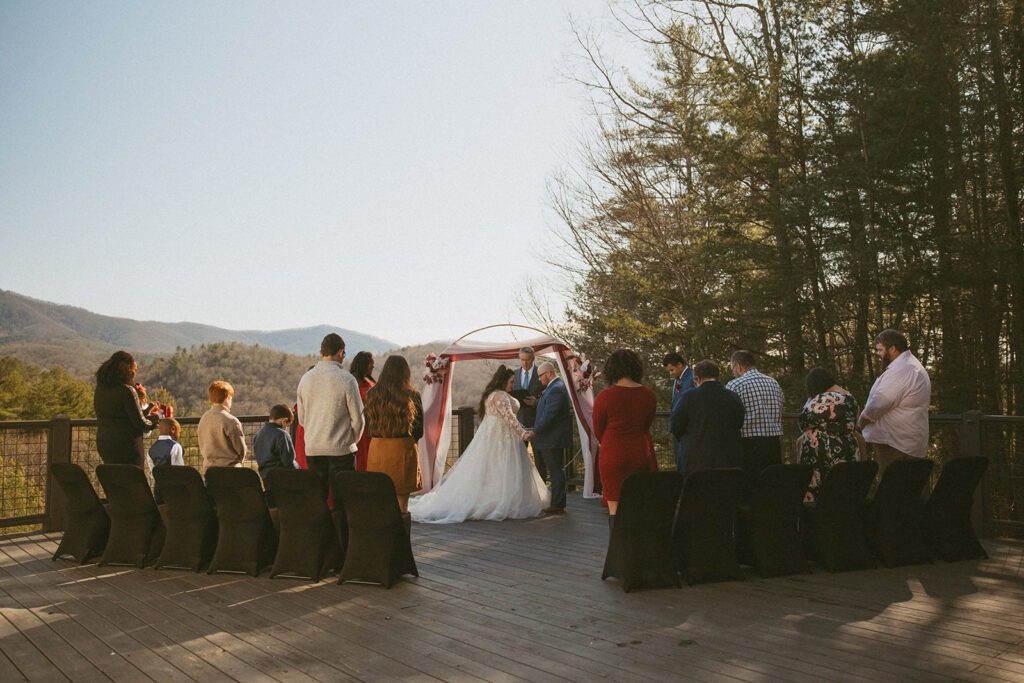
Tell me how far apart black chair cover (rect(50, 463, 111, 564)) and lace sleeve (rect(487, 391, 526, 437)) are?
3.89 meters

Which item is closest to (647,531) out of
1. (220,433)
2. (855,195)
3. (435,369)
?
(220,433)

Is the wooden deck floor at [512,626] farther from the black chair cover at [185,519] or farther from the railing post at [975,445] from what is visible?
the railing post at [975,445]

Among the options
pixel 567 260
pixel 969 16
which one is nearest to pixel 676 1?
pixel 567 260

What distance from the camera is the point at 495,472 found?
8477 millimetres

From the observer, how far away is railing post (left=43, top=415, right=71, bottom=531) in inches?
310

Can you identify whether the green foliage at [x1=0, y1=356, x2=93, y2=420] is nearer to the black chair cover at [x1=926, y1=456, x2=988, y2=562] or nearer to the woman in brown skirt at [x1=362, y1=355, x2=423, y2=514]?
the woman in brown skirt at [x1=362, y1=355, x2=423, y2=514]

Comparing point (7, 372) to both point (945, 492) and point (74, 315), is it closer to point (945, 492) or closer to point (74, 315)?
point (945, 492)

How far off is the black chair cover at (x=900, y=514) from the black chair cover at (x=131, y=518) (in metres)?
5.53

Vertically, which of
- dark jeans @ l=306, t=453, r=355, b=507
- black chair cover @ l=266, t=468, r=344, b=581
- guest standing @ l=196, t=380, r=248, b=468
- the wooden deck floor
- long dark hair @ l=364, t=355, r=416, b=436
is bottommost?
the wooden deck floor

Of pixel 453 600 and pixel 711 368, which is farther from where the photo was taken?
pixel 711 368

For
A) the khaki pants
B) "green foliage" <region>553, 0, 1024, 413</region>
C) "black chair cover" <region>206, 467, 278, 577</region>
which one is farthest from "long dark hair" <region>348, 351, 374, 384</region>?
"green foliage" <region>553, 0, 1024, 413</region>

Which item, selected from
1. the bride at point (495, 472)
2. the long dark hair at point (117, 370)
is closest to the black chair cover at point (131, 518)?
the long dark hair at point (117, 370)

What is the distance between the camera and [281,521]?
561 cm

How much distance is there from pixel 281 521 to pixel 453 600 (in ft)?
4.78
